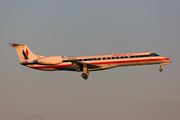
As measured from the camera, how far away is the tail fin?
4081 centimetres

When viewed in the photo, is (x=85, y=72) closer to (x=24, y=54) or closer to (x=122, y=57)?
(x=122, y=57)

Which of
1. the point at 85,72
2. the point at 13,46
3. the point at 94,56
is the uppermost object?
the point at 13,46

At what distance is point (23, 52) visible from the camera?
4100cm

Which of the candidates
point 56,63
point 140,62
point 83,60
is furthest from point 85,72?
point 140,62

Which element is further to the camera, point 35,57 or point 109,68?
point 35,57

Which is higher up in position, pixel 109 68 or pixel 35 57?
pixel 35 57

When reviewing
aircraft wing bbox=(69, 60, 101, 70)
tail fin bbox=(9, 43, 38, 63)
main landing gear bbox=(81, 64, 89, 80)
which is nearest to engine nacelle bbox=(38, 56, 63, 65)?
aircraft wing bbox=(69, 60, 101, 70)

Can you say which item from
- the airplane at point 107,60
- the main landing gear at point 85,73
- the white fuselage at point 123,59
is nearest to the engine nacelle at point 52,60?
the airplane at point 107,60

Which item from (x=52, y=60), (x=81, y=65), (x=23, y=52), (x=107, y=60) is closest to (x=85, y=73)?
(x=81, y=65)

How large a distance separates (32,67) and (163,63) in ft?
67.5

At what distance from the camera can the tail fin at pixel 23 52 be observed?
40.8 meters

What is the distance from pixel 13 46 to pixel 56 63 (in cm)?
860

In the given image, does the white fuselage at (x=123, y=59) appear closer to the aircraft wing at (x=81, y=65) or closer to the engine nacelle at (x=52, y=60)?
the aircraft wing at (x=81, y=65)

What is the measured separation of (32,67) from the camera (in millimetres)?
40312
